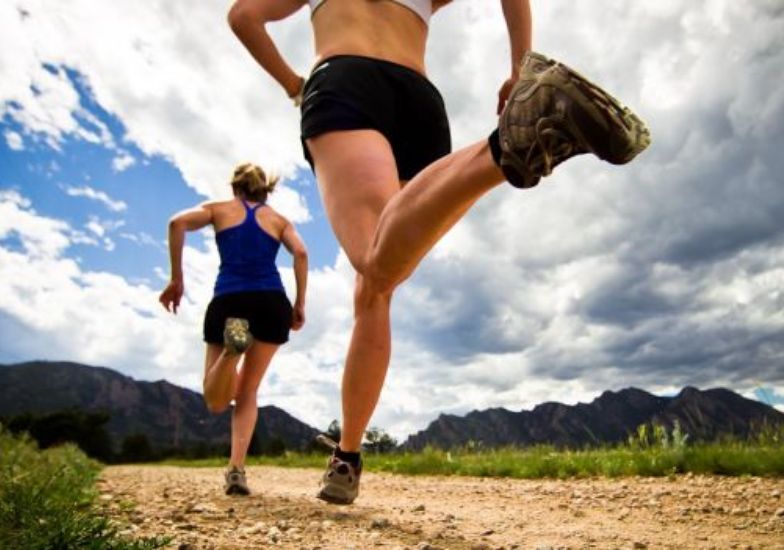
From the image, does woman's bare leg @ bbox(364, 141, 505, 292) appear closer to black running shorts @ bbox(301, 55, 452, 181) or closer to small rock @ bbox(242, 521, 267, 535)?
black running shorts @ bbox(301, 55, 452, 181)

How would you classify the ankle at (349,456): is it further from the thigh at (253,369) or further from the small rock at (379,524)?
the thigh at (253,369)

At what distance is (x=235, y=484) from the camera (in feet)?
15.4

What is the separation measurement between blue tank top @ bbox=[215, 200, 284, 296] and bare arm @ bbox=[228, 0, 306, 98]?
88.4 inches

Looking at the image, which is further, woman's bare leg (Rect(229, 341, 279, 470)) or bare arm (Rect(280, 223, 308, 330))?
bare arm (Rect(280, 223, 308, 330))

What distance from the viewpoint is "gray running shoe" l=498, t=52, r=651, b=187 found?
1.56 meters

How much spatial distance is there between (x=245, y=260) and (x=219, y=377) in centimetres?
102

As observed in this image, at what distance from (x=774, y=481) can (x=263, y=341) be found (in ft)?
13.1

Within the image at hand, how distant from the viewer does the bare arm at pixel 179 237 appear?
16.5 ft

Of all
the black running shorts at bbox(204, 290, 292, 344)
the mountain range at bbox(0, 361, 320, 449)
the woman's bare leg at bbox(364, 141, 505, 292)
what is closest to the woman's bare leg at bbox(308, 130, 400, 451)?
the woman's bare leg at bbox(364, 141, 505, 292)

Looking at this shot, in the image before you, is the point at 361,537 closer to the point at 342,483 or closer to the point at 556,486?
the point at 342,483

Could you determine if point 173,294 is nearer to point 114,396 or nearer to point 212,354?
point 212,354

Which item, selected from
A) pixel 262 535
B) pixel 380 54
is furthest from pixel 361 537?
pixel 380 54

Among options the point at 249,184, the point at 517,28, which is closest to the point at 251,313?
the point at 249,184

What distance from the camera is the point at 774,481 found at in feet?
14.3
